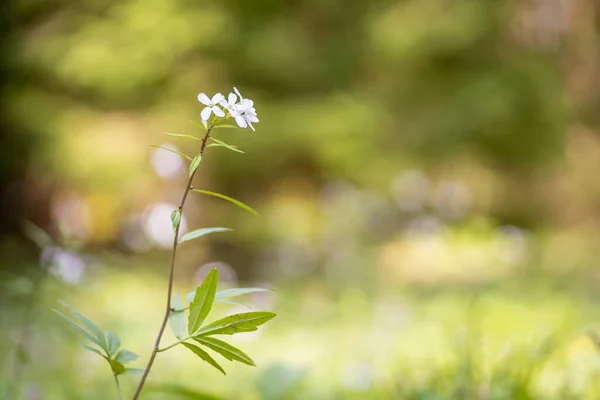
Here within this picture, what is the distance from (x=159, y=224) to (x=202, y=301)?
4024 mm

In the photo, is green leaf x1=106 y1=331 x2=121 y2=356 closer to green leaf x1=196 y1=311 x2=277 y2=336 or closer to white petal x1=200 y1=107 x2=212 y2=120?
green leaf x1=196 y1=311 x2=277 y2=336

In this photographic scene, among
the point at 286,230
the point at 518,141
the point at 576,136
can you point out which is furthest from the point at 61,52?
the point at 576,136

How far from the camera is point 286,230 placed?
477cm

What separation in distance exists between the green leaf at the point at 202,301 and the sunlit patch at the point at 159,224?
3.69 meters

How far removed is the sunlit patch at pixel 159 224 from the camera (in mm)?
4492

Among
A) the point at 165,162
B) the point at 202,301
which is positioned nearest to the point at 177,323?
the point at 202,301

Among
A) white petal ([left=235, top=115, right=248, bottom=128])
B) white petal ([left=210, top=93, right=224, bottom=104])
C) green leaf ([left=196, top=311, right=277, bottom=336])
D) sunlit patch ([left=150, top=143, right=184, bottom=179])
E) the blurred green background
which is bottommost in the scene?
green leaf ([left=196, top=311, right=277, bottom=336])

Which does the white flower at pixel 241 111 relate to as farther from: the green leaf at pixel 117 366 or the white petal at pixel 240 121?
the green leaf at pixel 117 366

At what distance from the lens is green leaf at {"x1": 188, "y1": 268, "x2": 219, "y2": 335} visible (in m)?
0.67

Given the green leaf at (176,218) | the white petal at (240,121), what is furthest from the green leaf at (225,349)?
the white petal at (240,121)

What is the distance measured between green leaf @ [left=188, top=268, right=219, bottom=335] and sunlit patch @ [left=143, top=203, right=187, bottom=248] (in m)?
3.69

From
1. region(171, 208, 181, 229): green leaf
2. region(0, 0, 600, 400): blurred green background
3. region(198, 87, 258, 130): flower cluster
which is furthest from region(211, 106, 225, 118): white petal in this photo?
region(0, 0, 600, 400): blurred green background

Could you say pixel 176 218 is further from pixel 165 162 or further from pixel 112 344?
pixel 165 162

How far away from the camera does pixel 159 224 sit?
4.61m
